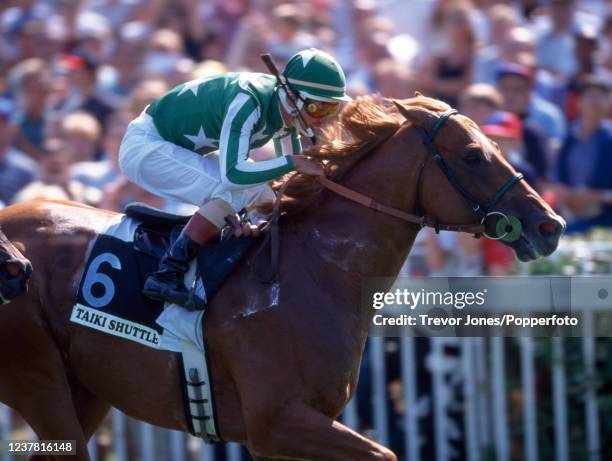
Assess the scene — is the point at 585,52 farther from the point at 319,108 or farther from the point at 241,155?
the point at 241,155

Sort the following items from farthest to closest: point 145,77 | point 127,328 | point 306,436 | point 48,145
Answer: point 145,77 → point 48,145 → point 127,328 → point 306,436

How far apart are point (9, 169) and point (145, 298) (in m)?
3.69

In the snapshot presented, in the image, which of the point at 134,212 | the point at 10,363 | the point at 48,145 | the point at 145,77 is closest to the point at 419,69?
the point at 145,77

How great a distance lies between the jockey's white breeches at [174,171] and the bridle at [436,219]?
0.40m

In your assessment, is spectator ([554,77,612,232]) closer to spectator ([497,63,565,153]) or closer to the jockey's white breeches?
spectator ([497,63,565,153])

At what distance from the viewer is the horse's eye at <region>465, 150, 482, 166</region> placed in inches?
188

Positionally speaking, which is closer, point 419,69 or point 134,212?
point 134,212

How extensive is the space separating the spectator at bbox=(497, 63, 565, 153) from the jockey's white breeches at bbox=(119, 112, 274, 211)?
3363 mm

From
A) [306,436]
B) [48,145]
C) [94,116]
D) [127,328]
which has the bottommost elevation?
[306,436]

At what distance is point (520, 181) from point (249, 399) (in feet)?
4.76

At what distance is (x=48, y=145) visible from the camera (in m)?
8.37

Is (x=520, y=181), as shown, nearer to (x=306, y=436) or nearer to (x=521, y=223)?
(x=521, y=223)

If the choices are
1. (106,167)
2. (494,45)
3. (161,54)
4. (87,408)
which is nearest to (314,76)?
(87,408)

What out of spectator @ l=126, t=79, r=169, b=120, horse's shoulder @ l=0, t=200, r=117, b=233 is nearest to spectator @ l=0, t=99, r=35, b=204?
spectator @ l=126, t=79, r=169, b=120
